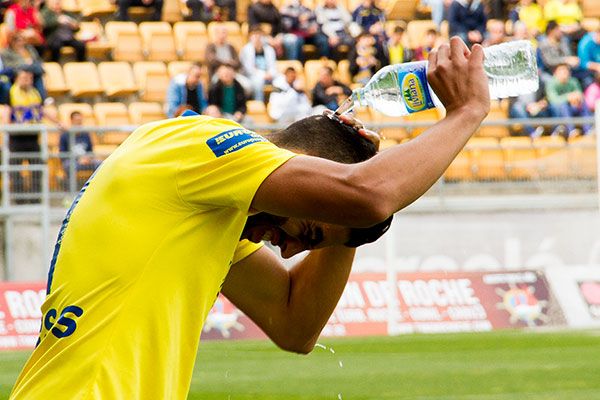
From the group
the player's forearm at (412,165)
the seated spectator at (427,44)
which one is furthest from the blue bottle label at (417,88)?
the seated spectator at (427,44)

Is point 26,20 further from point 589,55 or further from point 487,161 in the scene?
point 589,55

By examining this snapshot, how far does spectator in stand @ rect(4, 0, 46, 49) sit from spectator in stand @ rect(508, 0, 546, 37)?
335 inches

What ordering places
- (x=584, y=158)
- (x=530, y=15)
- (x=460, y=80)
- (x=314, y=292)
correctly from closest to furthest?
(x=460, y=80) → (x=314, y=292) → (x=584, y=158) → (x=530, y=15)

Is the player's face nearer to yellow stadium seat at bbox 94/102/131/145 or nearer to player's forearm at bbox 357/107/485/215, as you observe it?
player's forearm at bbox 357/107/485/215

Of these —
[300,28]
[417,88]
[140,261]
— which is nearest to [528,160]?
[300,28]

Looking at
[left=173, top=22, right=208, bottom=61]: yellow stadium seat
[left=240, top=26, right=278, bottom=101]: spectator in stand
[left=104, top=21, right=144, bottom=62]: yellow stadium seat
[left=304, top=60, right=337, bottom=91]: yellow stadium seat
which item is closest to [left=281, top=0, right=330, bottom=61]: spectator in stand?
[left=304, top=60, right=337, bottom=91]: yellow stadium seat

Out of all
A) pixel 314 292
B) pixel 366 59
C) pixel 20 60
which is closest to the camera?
pixel 314 292

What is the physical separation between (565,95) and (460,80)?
49.7ft

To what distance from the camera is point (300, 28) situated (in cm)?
1862

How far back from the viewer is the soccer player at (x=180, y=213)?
2324mm

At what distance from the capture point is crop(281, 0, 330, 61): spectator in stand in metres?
18.4

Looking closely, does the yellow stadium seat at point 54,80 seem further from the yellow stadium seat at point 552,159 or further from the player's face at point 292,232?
the player's face at point 292,232

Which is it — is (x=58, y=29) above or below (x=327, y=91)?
above

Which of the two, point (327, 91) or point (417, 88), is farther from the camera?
point (327, 91)
